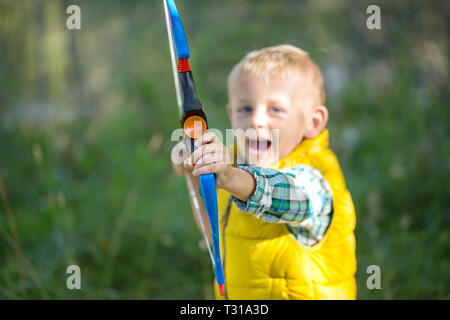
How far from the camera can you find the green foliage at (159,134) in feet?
8.09

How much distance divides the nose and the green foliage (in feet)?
3.47

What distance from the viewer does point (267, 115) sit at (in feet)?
5.24

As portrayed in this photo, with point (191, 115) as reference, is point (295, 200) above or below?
below

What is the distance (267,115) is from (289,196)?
0.37 m

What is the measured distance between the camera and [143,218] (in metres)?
2.93

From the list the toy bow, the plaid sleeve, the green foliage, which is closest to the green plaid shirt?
the plaid sleeve

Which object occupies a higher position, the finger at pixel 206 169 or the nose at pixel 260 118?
the nose at pixel 260 118

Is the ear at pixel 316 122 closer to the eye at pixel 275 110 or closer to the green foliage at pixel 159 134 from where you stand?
the eye at pixel 275 110

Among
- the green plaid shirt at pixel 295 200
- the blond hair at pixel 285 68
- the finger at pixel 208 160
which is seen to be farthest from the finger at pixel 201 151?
the blond hair at pixel 285 68

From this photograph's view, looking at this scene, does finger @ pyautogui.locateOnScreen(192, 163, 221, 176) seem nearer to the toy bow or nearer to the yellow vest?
the toy bow

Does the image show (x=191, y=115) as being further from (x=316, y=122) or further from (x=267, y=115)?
(x=316, y=122)

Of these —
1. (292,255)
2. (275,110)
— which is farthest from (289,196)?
(275,110)

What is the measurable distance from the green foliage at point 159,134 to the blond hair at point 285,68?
3.36 ft
